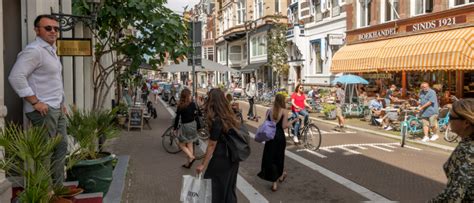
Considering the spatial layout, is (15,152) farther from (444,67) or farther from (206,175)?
(444,67)

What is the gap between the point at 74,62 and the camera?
8398 millimetres

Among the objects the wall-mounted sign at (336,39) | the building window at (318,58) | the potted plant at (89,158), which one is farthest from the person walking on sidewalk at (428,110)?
the building window at (318,58)

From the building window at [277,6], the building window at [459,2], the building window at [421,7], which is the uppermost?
the building window at [277,6]

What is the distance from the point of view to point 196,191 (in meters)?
4.29

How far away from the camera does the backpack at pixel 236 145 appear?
476 centimetres

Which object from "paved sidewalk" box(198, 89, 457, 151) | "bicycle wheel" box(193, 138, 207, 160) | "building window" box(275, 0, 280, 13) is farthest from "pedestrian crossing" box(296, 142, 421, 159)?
"building window" box(275, 0, 280, 13)

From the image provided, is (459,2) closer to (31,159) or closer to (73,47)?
(73,47)

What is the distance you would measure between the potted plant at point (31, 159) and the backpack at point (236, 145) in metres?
1.77

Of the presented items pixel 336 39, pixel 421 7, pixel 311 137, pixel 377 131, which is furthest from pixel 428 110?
pixel 336 39

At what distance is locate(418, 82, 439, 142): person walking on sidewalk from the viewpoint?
1188 centimetres

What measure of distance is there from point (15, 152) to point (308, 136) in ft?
27.2

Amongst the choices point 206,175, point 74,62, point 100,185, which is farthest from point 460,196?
point 74,62

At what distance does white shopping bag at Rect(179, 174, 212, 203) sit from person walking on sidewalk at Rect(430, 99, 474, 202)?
84.5 inches

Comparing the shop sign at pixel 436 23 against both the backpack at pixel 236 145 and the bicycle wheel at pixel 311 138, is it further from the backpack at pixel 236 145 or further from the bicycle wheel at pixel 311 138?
the backpack at pixel 236 145
